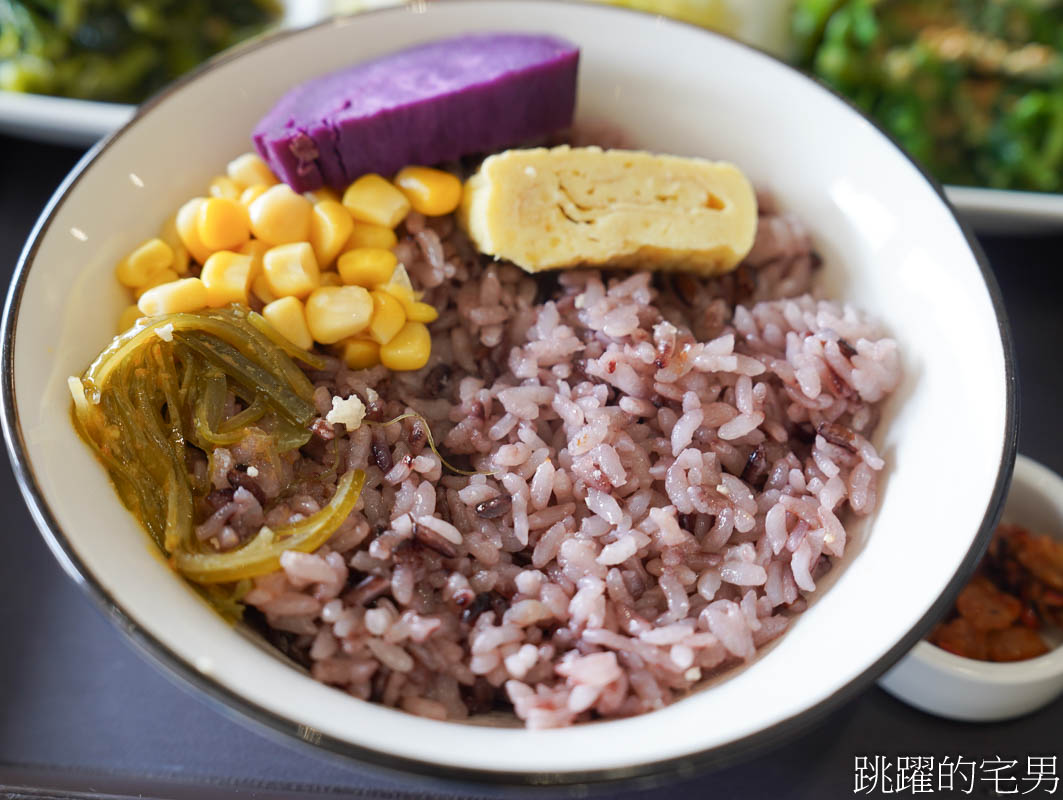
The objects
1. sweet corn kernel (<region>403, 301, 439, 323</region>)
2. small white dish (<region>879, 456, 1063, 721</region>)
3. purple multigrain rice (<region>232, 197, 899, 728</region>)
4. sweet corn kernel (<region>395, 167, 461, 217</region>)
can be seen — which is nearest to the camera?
purple multigrain rice (<region>232, 197, 899, 728</region>)

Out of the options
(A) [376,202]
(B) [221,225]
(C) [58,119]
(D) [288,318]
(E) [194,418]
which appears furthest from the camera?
(C) [58,119]

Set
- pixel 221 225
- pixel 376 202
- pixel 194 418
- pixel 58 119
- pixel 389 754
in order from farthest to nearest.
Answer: pixel 58 119
pixel 376 202
pixel 221 225
pixel 194 418
pixel 389 754

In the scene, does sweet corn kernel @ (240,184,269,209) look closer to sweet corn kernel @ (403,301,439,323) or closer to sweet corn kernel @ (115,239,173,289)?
sweet corn kernel @ (115,239,173,289)

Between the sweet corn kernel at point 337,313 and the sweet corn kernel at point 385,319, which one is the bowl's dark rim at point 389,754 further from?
the sweet corn kernel at point 385,319

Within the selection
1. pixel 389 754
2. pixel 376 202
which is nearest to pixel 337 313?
pixel 376 202

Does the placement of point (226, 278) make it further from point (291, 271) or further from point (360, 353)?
point (360, 353)

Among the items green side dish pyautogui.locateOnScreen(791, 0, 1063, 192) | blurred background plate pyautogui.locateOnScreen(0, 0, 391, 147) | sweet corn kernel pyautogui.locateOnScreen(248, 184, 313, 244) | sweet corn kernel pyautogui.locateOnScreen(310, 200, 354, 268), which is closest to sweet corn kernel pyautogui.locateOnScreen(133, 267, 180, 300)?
sweet corn kernel pyautogui.locateOnScreen(248, 184, 313, 244)

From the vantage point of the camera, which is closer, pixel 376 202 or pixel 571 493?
pixel 571 493

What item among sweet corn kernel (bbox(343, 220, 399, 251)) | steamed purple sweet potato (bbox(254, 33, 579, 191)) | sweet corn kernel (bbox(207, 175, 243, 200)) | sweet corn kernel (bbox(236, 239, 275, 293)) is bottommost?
sweet corn kernel (bbox(236, 239, 275, 293))
